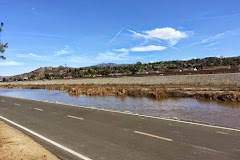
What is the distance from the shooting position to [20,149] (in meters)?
5.92

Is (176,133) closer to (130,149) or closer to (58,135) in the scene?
(130,149)

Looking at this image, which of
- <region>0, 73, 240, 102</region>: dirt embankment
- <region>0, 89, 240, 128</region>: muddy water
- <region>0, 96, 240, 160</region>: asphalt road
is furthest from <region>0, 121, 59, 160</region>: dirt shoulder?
<region>0, 73, 240, 102</region>: dirt embankment

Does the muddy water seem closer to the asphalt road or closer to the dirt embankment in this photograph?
the dirt embankment

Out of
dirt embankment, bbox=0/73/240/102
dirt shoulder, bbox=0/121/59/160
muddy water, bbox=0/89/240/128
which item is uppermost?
dirt embankment, bbox=0/73/240/102

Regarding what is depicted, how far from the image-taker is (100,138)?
22.5 ft

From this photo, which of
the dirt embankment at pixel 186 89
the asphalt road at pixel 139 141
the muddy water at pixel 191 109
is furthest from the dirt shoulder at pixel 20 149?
the dirt embankment at pixel 186 89

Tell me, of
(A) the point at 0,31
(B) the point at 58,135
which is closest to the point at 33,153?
(B) the point at 58,135

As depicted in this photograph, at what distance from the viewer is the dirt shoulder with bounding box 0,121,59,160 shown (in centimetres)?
528

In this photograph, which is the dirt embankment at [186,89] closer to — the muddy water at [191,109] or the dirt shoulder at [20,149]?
the muddy water at [191,109]

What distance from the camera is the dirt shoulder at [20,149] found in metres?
5.28

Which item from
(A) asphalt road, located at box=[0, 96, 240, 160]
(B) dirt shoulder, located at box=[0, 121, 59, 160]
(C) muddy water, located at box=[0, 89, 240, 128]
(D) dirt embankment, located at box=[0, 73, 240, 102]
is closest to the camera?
(A) asphalt road, located at box=[0, 96, 240, 160]

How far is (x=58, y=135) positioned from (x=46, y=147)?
4.37ft

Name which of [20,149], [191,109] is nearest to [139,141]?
[20,149]

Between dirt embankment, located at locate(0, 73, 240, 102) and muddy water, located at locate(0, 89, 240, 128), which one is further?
dirt embankment, located at locate(0, 73, 240, 102)
